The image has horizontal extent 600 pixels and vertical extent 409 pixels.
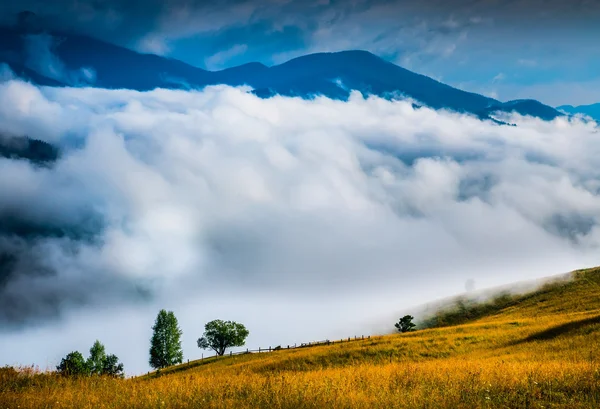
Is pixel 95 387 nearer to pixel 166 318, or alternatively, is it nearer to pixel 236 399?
pixel 236 399

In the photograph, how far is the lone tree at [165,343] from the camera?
112 m

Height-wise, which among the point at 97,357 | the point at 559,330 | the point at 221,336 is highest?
the point at 97,357

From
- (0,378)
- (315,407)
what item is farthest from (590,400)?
(0,378)

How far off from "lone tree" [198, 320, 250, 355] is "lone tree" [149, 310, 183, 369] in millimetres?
11123

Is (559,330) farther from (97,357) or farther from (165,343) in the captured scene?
(97,357)

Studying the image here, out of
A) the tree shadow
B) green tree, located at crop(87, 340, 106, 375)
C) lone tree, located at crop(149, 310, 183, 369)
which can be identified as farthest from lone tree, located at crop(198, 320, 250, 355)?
the tree shadow

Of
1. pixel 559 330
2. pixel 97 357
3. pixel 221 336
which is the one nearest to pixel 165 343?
pixel 221 336

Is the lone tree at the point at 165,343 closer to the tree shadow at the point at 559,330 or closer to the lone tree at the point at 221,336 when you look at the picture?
the lone tree at the point at 221,336

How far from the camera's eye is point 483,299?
13688cm

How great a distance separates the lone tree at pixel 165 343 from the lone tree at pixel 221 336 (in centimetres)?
1112

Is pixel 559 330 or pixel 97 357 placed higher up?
pixel 97 357

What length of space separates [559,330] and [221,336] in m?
104

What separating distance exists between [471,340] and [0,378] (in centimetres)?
3529

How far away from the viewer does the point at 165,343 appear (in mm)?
113125
